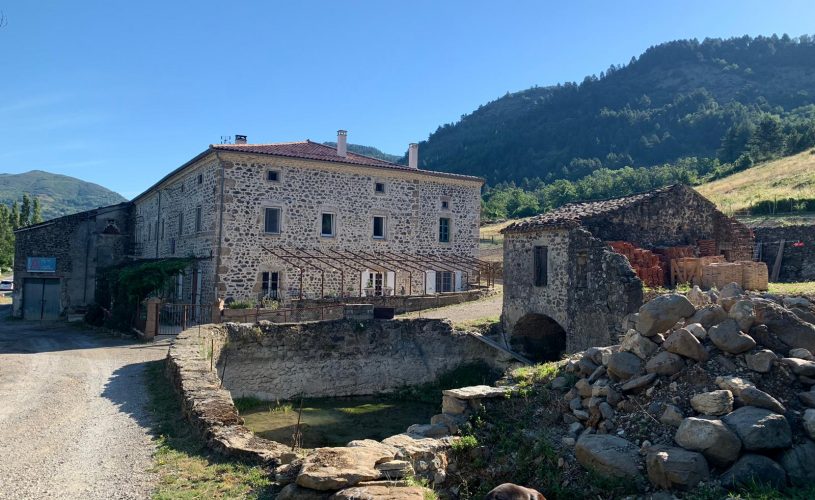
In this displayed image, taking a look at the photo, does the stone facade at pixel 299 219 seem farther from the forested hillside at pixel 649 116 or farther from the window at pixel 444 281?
the forested hillside at pixel 649 116

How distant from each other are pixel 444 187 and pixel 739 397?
2525 centimetres

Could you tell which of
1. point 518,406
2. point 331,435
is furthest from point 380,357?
point 518,406

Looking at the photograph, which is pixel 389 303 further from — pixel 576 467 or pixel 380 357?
pixel 576 467

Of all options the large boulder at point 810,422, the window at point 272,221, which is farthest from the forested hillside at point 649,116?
the large boulder at point 810,422

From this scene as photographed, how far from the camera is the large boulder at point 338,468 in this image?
5398mm

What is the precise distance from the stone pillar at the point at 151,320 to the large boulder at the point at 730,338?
18420 millimetres

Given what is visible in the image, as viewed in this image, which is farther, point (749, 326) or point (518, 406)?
point (518, 406)

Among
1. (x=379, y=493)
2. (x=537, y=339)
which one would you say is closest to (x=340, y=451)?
(x=379, y=493)

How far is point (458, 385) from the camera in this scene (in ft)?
59.9

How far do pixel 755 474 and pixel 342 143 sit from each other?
1012 inches

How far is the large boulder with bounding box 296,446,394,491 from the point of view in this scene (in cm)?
540

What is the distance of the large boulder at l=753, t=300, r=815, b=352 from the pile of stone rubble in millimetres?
13

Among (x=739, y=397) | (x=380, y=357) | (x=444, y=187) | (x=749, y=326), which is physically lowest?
(x=380, y=357)

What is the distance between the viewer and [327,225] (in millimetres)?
27359
